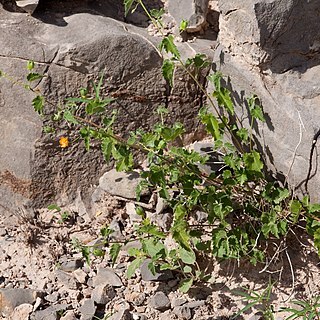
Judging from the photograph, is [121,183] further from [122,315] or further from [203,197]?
[122,315]

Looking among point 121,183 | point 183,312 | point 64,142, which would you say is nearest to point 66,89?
point 64,142

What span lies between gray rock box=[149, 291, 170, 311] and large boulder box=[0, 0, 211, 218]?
0.76 metres

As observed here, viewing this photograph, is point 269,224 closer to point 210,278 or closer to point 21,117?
point 210,278

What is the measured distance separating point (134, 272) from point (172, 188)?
0.44 meters

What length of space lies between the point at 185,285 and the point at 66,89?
1.16 meters

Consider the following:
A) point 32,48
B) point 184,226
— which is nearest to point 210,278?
point 184,226

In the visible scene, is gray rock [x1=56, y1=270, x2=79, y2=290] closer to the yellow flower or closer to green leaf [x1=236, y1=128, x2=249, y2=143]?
the yellow flower

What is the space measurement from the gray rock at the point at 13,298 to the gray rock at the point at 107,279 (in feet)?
0.93

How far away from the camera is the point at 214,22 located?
4395 mm

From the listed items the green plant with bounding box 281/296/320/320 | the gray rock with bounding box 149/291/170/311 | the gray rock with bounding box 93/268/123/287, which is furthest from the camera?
the gray rock with bounding box 93/268/123/287

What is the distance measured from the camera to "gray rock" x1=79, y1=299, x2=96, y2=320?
3654 millimetres

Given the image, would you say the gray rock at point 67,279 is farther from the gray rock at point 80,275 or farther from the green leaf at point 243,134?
the green leaf at point 243,134

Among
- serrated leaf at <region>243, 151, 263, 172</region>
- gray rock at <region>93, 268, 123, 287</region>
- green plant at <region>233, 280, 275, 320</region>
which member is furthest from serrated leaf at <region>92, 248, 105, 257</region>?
serrated leaf at <region>243, 151, 263, 172</region>

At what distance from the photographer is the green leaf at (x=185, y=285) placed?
12.0 feet
